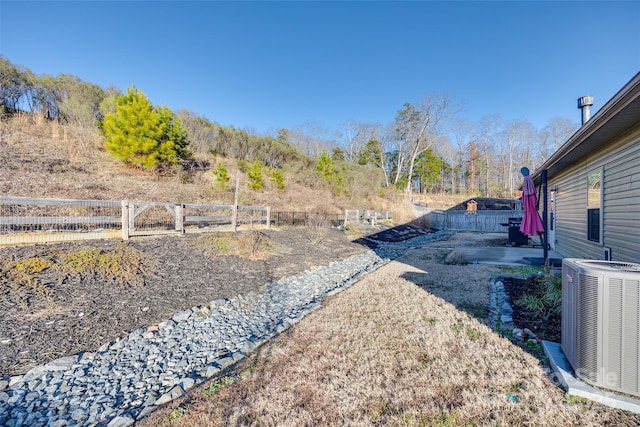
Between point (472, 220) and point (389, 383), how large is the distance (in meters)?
21.4

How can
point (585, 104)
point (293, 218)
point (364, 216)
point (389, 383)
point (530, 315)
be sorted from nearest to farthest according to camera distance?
point (389, 383)
point (530, 315)
point (585, 104)
point (293, 218)
point (364, 216)

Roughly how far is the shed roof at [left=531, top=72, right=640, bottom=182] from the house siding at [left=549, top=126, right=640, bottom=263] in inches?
5.8

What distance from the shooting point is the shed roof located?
119 inches

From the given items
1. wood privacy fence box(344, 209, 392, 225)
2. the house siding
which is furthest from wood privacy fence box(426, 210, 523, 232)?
the house siding

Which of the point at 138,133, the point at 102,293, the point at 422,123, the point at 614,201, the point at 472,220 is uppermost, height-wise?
the point at 422,123

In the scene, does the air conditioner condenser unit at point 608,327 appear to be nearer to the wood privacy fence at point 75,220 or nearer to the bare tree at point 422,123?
the wood privacy fence at point 75,220

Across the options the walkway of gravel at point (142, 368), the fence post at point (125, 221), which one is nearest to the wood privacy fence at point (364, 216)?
the fence post at point (125, 221)

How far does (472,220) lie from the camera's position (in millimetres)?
20812

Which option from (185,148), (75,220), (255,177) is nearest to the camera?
(75,220)

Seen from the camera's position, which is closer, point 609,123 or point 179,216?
point 609,123

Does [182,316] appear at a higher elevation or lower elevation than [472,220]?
lower

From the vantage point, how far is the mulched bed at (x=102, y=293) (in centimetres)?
293

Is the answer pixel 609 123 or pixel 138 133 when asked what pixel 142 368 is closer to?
pixel 609 123

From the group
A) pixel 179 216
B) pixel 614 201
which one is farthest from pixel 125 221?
pixel 614 201
